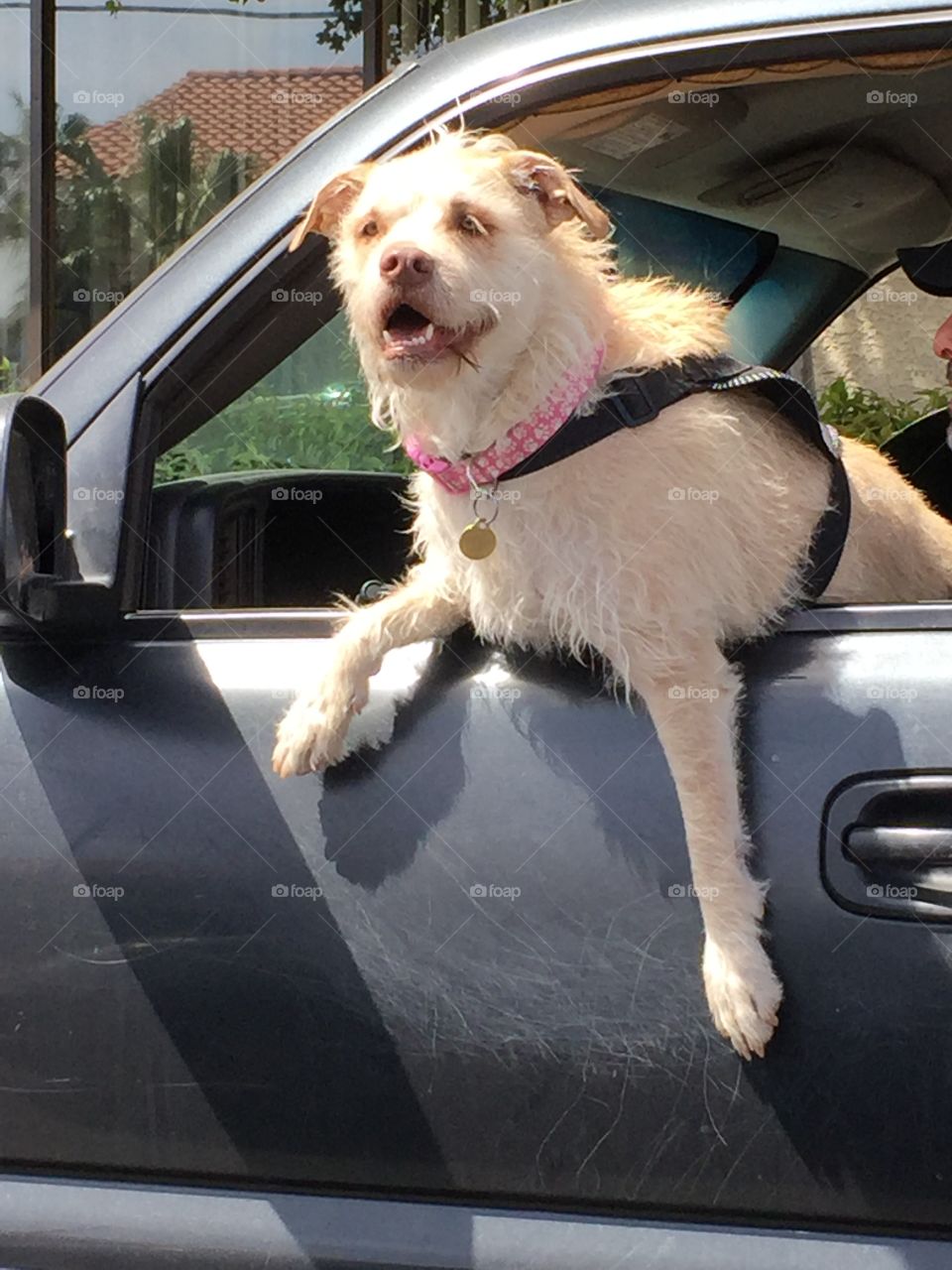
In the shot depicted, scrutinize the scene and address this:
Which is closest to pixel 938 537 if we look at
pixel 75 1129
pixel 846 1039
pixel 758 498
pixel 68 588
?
pixel 758 498

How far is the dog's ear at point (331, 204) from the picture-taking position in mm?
2023

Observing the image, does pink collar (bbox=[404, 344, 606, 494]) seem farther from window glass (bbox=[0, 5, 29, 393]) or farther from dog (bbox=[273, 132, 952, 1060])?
window glass (bbox=[0, 5, 29, 393])

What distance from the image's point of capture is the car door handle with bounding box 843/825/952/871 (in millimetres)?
1592

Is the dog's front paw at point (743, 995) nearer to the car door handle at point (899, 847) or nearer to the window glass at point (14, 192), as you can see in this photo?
the car door handle at point (899, 847)

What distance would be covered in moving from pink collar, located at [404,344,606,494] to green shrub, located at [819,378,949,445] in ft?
12.2

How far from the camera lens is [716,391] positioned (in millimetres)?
2131

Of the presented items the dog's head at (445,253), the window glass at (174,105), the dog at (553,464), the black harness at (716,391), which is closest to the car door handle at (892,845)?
the dog at (553,464)

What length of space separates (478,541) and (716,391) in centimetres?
42

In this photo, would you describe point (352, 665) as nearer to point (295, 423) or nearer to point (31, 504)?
point (31, 504)

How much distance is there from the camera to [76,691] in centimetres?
188

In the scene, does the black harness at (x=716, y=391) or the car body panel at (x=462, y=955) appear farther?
the black harness at (x=716, y=391)

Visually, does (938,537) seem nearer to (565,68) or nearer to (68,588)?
(565,68)

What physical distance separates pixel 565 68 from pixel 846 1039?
1.29 metres

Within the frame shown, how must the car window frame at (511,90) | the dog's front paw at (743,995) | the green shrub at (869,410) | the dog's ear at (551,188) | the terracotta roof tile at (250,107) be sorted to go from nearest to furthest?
the dog's front paw at (743,995)
the car window frame at (511,90)
the dog's ear at (551,188)
the green shrub at (869,410)
the terracotta roof tile at (250,107)
